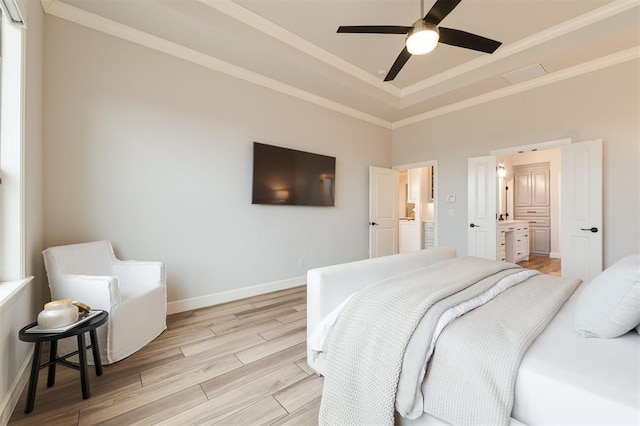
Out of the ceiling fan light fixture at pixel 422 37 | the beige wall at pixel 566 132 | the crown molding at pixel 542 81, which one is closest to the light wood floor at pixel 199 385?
the ceiling fan light fixture at pixel 422 37

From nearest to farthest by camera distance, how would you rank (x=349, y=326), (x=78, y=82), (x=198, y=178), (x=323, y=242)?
(x=349, y=326) → (x=78, y=82) → (x=198, y=178) → (x=323, y=242)

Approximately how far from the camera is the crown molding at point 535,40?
8.66ft

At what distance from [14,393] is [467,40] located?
3965 millimetres

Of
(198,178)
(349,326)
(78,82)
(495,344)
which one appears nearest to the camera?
(495,344)

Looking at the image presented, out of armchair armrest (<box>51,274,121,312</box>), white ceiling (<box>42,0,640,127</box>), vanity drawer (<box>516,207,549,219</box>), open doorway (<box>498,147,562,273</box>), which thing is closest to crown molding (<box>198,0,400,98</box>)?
white ceiling (<box>42,0,640,127</box>)

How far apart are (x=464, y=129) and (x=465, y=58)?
118 cm

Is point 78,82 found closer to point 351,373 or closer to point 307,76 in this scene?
point 307,76

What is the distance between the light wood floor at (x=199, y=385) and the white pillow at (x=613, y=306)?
1.36 metres

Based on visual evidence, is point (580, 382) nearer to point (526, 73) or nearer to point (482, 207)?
point (482, 207)

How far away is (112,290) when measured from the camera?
1.89 m

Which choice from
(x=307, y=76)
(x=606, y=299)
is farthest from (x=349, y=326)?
(x=307, y=76)

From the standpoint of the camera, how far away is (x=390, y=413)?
1074mm

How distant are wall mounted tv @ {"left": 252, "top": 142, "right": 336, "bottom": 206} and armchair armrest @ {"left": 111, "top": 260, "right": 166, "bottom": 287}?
1388mm

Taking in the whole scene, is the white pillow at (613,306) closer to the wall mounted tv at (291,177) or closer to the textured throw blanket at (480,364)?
the textured throw blanket at (480,364)
